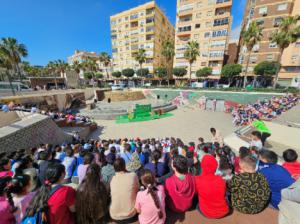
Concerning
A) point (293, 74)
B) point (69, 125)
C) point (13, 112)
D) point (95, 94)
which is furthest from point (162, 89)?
point (293, 74)

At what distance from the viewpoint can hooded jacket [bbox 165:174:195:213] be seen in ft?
7.39

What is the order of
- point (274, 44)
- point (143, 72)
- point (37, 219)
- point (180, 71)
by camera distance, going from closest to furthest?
point (37, 219)
point (274, 44)
point (180, 71)
point (143, 72)

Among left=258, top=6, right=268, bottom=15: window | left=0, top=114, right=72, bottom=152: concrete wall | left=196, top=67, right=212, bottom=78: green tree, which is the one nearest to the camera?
left=0, top=114, right=72, bottom=152: concrete wall

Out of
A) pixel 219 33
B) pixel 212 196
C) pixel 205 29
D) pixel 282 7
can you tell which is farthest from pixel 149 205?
pixel 282 7

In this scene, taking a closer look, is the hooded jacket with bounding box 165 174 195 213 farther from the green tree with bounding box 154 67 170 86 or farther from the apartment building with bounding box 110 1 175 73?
the apartment building with bounding box 110 1 175 73

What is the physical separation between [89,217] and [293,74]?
150 feet

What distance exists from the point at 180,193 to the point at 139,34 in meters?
54.4

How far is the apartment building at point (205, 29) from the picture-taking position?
35.3 meters

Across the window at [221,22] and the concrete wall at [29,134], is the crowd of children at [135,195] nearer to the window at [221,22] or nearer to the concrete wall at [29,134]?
the concrete wall at [29,134]

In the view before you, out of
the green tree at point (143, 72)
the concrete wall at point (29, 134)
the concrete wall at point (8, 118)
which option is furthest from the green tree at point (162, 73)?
the concrete wall at point (8, 118)

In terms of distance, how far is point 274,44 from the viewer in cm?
3062

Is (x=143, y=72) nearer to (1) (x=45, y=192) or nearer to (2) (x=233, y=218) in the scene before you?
(2) (x=233, y=218)

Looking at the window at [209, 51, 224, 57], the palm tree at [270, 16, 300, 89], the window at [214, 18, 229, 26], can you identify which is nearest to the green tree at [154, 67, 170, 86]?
the window at [209, 51, 224, 57]

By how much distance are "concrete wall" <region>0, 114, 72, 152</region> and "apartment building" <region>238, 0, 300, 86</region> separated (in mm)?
43486
